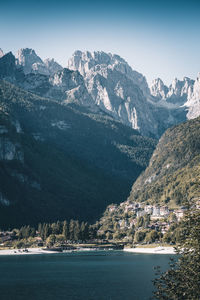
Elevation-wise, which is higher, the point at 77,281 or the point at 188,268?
the point at 188,268

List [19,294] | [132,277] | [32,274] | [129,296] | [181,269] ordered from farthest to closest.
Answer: [32,274], [132,277], [19,294], [129,296], [181,269]

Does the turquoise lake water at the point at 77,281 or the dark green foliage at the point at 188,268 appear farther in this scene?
the turquoise lake water at the point at 77,281

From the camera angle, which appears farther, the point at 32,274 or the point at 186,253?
the point at 32,274

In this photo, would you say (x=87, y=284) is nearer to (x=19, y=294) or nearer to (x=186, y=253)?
(x=19, y=294)

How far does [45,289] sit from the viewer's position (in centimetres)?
11994

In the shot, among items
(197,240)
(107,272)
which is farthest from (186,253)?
(107,272)

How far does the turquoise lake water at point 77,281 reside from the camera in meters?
109

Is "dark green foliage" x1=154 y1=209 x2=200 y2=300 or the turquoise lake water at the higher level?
"dark green foliage" x1=154 y1=209 x2=200 y2=300

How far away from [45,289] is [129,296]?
2659cm

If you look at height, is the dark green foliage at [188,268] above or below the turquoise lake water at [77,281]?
above

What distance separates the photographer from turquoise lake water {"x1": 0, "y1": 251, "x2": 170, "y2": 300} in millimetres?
108750

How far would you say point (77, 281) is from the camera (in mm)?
133000

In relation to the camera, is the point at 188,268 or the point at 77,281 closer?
the point at 188,268

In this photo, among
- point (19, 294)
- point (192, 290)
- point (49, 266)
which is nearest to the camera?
point (192, 290)
